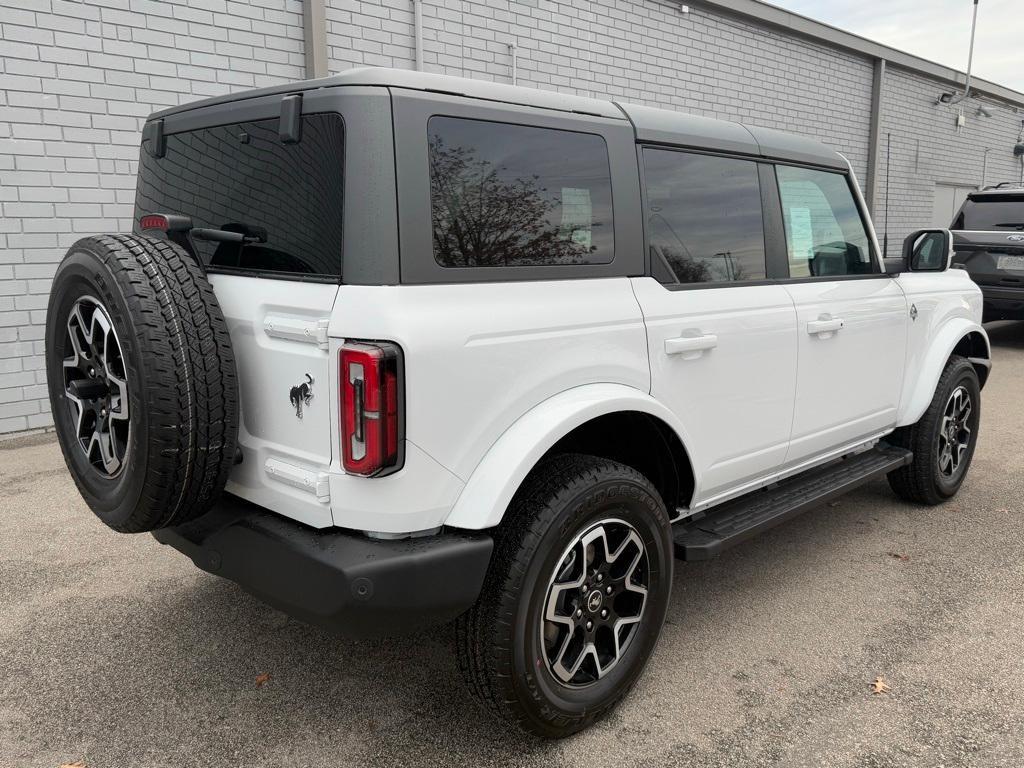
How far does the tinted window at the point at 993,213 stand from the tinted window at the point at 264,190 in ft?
32.5

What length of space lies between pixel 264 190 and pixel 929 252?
11.2 ft

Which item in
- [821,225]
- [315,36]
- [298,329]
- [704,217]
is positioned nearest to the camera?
[298,329]

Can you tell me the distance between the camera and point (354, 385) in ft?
6.81

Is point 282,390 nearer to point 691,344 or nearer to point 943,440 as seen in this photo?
point 691,344

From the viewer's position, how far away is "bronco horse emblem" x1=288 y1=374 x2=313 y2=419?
2.20 meters

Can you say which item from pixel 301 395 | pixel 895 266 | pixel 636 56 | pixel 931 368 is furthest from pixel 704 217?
pixel 636 56

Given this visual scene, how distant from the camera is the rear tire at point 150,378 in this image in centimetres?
217

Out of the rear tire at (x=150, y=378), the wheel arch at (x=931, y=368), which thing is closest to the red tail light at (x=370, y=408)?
the rear tire at (x=150, y=378)

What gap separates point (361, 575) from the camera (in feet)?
6.85

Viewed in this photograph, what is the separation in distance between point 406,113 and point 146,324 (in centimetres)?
90

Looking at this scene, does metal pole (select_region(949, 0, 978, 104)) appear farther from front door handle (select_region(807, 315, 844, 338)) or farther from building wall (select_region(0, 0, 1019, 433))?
front door handle (select_region(807, 315, 844, 338))

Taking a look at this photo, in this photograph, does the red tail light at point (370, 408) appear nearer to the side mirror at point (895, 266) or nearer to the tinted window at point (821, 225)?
the tinted window at point (821, 225)

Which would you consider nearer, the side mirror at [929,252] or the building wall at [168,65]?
the side mirror at [929,252]

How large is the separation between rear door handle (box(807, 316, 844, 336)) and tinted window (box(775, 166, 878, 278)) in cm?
22
